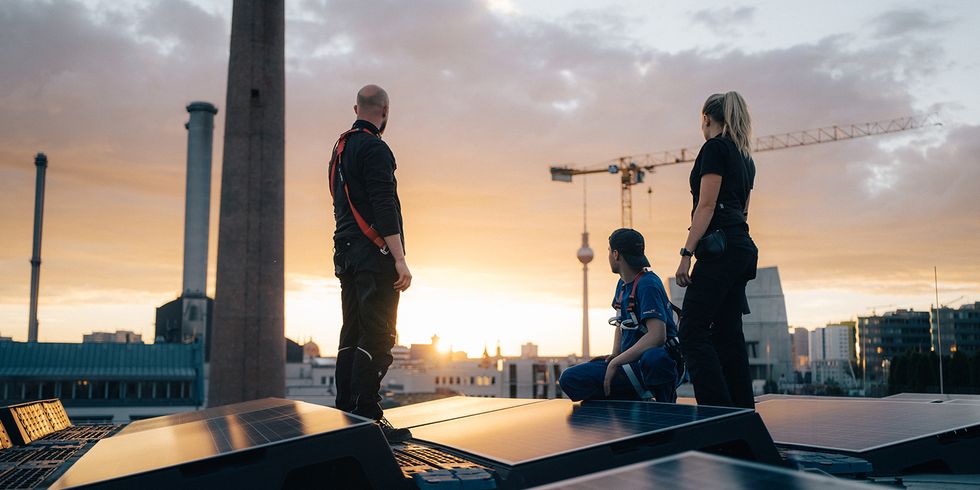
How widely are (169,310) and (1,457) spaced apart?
98.9 m

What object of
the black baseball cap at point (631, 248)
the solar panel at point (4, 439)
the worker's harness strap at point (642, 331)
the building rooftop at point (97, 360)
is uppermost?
the black baseball cap at point (631, 248)

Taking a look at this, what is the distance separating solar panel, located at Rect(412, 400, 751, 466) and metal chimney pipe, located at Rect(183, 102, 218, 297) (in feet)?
296

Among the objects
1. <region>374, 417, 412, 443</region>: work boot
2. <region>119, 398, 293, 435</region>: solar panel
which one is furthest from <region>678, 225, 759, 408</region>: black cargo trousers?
<region>119, 398, 293, 435</region>: solar panel

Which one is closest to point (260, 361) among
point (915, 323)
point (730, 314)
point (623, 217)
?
point (730, 314)

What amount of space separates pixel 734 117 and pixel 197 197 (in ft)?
299

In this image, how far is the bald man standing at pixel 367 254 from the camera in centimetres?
584

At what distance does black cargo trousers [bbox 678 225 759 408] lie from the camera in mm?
5312

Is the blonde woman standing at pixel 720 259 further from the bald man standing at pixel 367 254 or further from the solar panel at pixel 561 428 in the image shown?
the bald man standing at pixel 367 254

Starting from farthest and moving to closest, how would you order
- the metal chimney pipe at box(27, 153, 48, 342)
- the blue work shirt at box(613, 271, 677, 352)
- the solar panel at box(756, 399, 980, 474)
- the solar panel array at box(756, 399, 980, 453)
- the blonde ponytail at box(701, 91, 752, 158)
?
the metal chimney pipe at box(27, 153, 48, 342)
the blue work shirt at box(613, 271, 677, 352)
the blonde ponytail at box(701, 91, 752, 158)
the solar panel array at box(756, 399, 980, 453)
the solar panel at box(756, 399, 980, 474)

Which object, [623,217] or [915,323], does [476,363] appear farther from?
[915,323]

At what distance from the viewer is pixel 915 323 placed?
194 m

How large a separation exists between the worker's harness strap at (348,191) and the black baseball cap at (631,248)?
5.97 feet

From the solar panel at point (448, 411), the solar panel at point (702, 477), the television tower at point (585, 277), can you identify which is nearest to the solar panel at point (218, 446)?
the solar panel at point (702, 477)

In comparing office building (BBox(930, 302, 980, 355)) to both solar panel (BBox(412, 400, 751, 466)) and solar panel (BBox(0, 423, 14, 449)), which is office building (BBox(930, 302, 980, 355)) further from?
solar panel (BBox(0, 423, 14, 449))
